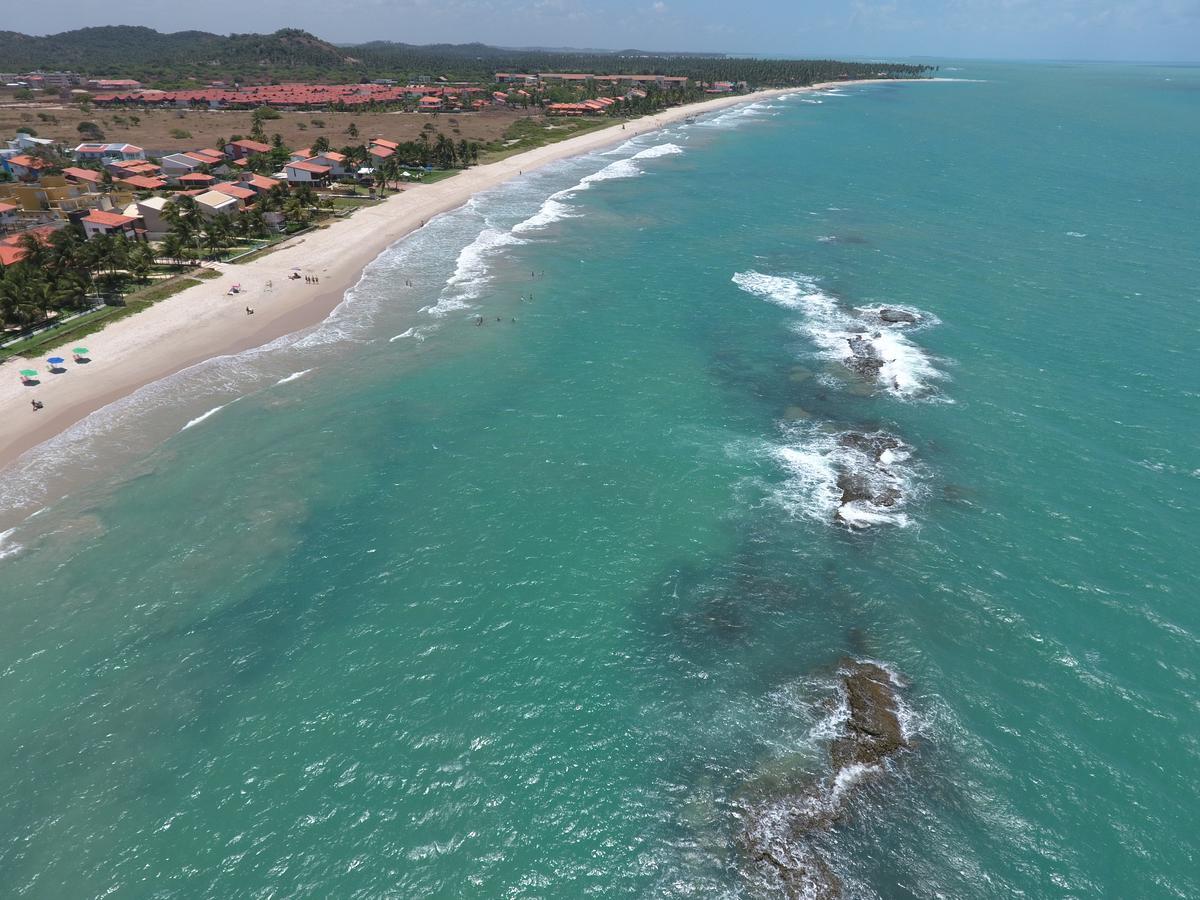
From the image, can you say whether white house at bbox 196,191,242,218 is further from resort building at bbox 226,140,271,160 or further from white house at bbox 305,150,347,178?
resort building at bbox 226,140,271,160

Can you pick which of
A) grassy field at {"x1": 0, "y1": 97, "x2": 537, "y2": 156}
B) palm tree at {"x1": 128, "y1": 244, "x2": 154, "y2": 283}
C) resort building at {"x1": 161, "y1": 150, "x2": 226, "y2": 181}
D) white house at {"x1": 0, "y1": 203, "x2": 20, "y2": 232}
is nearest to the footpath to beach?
palm tree at {"x1": 128, "y1": 244, "x2": 154, "y2": 283}

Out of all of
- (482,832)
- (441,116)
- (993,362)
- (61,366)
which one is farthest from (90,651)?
(441,116)

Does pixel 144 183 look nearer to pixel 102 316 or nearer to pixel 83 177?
pixel 83 177

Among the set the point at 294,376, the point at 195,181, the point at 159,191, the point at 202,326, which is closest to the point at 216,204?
the point at 159,191

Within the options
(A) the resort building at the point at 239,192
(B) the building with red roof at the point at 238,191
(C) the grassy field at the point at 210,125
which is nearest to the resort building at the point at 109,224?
(A) the resort building at the point at 239,192

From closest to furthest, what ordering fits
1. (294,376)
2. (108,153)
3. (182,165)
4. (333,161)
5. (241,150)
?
(294,376) < (182,165) < (333,161) < (108,153) < (241,150)

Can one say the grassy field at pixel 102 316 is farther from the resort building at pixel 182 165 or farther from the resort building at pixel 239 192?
the resort building at pixel 182 165
